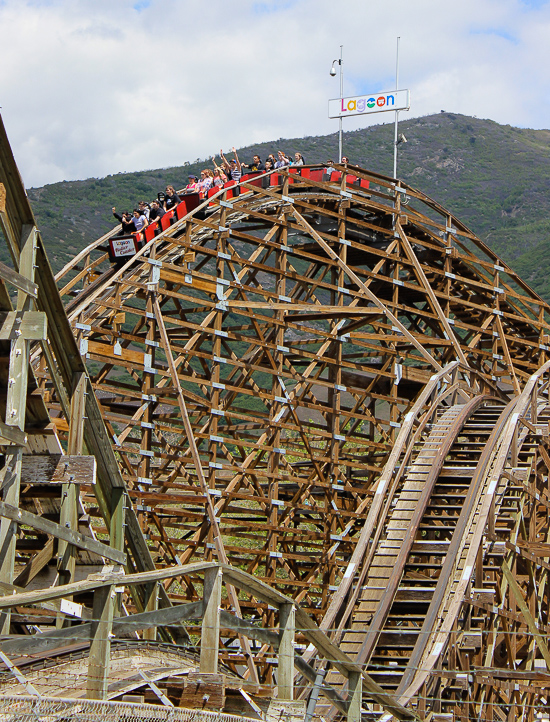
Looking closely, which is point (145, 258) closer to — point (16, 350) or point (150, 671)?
point (16, 350)

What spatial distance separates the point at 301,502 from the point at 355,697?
A: 42.4 feet

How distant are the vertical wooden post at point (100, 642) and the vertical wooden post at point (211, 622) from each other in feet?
2.12

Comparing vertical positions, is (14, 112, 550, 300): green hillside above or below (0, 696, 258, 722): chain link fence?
above

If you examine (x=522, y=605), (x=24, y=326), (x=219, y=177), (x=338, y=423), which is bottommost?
(x=522, y=605)

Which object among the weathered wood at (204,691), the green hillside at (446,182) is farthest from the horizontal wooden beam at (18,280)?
the green hillside at (446,182)

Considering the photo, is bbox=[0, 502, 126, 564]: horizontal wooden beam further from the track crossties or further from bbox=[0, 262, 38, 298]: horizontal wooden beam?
the track crossties

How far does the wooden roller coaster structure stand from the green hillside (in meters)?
45.7

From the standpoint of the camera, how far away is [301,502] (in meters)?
20.4

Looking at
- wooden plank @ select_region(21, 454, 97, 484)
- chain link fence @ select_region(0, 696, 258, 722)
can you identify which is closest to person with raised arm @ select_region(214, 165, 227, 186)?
wooden plank @ select_region(21, 454, 97, 484)

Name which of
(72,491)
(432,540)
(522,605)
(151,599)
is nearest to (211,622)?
(151,599)

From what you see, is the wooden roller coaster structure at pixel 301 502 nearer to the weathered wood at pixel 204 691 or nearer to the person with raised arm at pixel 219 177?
the weathered wood at pixel 204 691

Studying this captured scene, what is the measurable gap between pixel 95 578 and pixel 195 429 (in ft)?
47.1

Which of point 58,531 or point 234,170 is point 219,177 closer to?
point 234,170

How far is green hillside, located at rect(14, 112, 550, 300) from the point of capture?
78.6 metres
